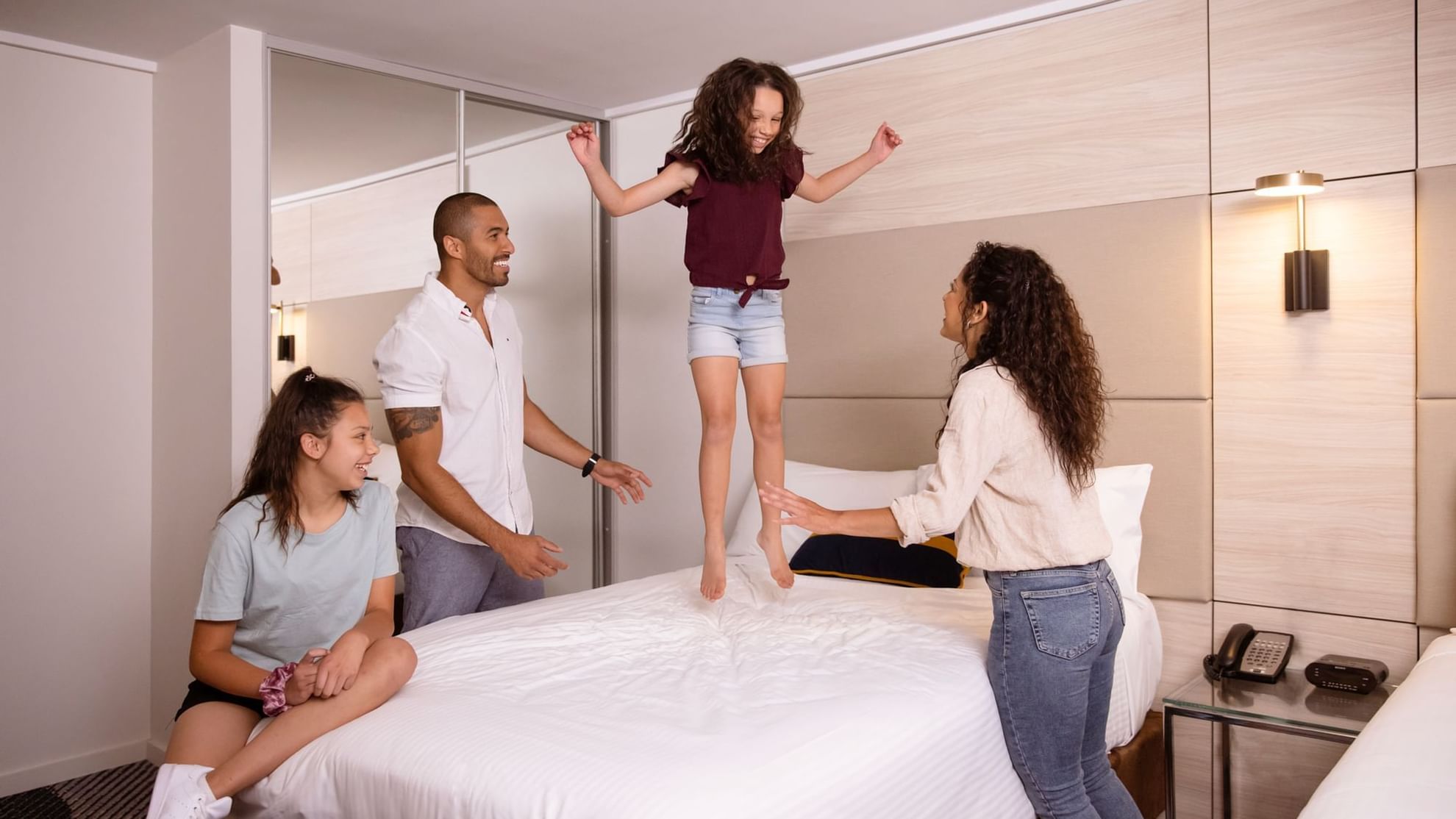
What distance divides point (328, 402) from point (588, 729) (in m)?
0.96

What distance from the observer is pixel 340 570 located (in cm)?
A: 219

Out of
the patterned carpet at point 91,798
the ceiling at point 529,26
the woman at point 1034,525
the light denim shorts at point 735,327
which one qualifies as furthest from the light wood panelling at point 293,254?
the woman at point 1034,525

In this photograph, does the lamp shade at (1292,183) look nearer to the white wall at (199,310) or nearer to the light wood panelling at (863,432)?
the light wood panelling at (863,432)

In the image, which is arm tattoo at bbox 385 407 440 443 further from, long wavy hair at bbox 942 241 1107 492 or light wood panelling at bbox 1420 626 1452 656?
light wood panelling at bbox 1420 626 1452 656

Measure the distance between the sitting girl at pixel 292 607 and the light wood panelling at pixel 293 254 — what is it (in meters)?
1.32

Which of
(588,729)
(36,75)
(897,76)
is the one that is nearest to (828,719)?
(588,729)

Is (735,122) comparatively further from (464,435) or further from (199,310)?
(199,310)

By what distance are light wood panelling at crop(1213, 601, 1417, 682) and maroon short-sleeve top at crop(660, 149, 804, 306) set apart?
1.58 meters

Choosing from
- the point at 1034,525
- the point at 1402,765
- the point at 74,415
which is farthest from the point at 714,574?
the point at 74,415

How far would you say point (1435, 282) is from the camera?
2.57 metres

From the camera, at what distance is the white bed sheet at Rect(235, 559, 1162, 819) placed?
1561 millimetres

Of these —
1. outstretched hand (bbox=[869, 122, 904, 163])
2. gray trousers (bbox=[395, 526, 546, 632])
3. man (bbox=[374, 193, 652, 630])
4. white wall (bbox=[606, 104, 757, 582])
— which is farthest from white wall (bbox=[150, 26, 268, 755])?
outstretched hand (bbox=[869, 122, 904, 163])

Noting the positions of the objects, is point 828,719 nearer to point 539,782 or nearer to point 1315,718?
point 539,782

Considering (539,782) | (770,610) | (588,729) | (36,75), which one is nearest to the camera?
(539,782)
